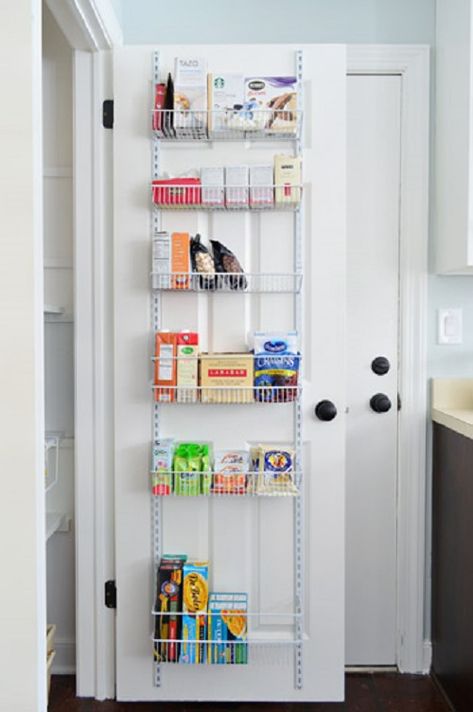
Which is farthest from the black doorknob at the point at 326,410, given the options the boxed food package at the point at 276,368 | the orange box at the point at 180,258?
the orange box at the point at 180,258

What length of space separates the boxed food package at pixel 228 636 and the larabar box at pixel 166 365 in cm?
70

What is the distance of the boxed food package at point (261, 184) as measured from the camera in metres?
2.02

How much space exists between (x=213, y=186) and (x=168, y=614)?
1.34 meters

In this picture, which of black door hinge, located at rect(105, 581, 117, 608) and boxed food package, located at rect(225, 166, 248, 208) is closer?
boxed food package, located at rect(225, 166, 248, 208)

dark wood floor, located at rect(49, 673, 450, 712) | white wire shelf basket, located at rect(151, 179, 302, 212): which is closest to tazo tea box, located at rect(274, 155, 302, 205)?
white wire shelf basket, located at rect(151, 179, 302, 212)

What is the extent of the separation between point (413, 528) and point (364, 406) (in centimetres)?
47

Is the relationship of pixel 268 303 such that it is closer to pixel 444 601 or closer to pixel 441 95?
pixel 441 95

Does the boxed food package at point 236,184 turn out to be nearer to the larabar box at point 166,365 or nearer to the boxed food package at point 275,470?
the larabar box at point 166,365

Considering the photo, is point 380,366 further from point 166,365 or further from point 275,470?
point 166,365

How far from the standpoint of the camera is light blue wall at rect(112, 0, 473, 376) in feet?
7.43

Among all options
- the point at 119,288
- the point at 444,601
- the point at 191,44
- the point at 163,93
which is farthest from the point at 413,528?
the point at 191,44

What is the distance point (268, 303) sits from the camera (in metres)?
2.12

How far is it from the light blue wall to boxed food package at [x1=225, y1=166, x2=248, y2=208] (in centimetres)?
58

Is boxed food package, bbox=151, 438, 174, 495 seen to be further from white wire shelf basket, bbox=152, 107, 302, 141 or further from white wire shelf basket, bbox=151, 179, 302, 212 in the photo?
white wire shelf basket, bbox=152, 107, 302, 141
